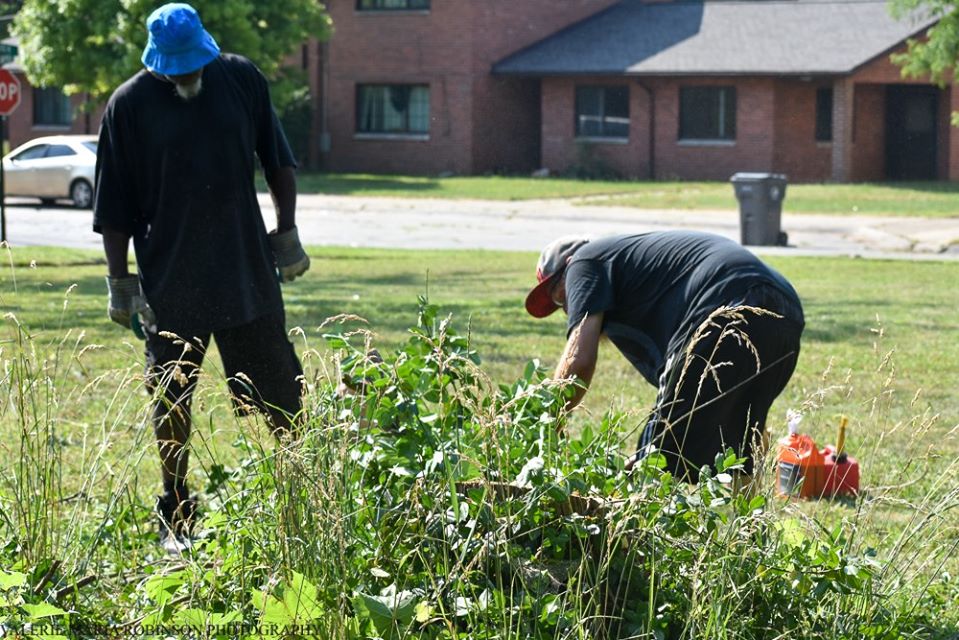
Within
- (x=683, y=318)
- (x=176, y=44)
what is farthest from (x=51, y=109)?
(x=683, y=318)

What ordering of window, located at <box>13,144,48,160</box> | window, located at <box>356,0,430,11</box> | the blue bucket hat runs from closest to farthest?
1. the blue bucket hat
2. window, located at <box>13,144,48,160</box>
3. window, located at <box>356,0,430,11</box>

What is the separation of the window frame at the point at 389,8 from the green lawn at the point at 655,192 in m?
4.69

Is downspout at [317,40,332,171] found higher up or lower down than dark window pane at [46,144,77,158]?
higher up

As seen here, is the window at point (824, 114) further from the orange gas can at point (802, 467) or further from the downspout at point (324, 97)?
the orange gas can at point (802, 467)

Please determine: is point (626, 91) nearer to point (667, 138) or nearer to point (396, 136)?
point (667, 138)

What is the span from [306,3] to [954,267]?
63.2 ft

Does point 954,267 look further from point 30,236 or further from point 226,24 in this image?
point 226,24

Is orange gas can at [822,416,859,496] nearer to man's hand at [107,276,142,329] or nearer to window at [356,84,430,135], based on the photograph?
man's hand at [107,276,142,329]

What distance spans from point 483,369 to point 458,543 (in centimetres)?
114

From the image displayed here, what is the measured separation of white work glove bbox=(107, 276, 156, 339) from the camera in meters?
5.67

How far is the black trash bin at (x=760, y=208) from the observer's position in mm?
23344

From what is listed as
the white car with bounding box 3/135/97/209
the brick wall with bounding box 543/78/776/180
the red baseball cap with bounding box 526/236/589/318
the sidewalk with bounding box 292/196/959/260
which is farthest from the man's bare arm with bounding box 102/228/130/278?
the brick wall with bounding box 543/78/776/180

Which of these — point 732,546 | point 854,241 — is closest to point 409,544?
point 732,546

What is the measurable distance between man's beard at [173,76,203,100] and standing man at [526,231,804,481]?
1437mm
